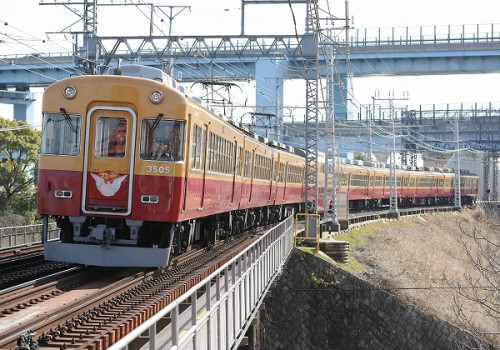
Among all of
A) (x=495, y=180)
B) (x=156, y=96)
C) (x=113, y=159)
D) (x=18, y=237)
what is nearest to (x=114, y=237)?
(x=113, y=159)

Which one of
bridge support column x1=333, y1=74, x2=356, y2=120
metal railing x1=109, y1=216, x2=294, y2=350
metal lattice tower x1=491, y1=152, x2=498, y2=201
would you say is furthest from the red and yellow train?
metal lattice tower x1=491, y1=152, x2=498, y2=201

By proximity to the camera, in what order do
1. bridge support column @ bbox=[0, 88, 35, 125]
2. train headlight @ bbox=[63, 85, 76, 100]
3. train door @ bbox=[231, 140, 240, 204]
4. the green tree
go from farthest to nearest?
bridge support column @ bbox=[0, 88, 35, 125] → the green tree → train door @ bbox=[231, 140, 240, 204] → train headlight @ bbox=[63, 85, 76, 100]

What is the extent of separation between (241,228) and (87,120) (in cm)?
1096

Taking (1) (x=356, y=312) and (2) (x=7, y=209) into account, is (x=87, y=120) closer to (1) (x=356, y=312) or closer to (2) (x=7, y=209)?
(1) (x=356, y=312)

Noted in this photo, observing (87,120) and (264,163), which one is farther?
(264,163)

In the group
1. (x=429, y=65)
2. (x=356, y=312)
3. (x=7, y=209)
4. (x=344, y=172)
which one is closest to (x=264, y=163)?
(x=356, y=312)

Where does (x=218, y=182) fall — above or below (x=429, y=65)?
below

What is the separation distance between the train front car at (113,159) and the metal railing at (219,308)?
1.50m

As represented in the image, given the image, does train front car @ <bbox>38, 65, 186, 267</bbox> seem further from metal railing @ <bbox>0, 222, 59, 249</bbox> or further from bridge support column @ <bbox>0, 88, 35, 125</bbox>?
bridge support column @ <bbox>0, 88, 35, 125</bbox>

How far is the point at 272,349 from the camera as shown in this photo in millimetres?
22109

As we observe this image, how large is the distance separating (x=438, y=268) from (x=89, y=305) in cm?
2702

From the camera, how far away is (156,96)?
13492mm

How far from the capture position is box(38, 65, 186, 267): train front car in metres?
13.3

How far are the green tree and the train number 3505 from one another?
1931 cm
